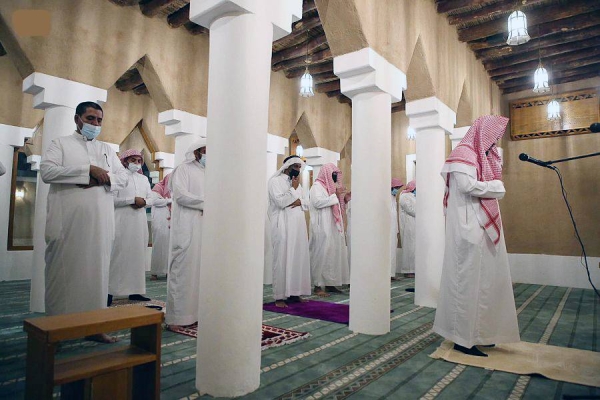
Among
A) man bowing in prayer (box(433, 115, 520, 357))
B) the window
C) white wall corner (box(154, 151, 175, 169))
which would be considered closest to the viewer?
man bowing in prayer (box(433, 115, 520, 357))

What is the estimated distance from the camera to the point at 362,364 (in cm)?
299

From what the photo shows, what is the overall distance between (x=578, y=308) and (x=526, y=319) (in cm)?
141

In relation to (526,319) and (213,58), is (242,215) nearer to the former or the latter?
(213,58)

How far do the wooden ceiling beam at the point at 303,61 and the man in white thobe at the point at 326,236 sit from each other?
7.78ft

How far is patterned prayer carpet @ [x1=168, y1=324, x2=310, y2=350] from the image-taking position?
3441mm

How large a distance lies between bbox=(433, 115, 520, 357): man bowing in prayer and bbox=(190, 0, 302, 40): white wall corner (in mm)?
1821

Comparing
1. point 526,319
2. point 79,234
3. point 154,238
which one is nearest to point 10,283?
point 154,238

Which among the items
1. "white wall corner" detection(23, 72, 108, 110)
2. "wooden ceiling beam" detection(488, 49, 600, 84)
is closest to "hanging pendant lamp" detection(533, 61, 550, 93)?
"wooden ceiling beam" detection(488, 49, 600, 84)

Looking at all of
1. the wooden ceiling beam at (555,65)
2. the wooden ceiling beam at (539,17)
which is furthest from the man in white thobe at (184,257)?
the wooden ceiling beam at (555,65)

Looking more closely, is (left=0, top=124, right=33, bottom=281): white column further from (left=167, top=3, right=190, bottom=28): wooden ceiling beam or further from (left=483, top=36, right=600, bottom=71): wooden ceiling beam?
(left=483, top=36, right=600, bottom=71): wooden ceiling beam

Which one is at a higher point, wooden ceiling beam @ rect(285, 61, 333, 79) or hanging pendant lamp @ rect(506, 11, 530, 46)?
wooden ceiling beam @ rect(285, 61, 333, 79)

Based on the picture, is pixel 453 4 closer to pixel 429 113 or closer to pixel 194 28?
pixel 429 113

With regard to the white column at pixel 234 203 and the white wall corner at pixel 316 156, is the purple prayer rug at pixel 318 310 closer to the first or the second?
the white column at pixel 234 203

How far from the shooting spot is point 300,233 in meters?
5.55
